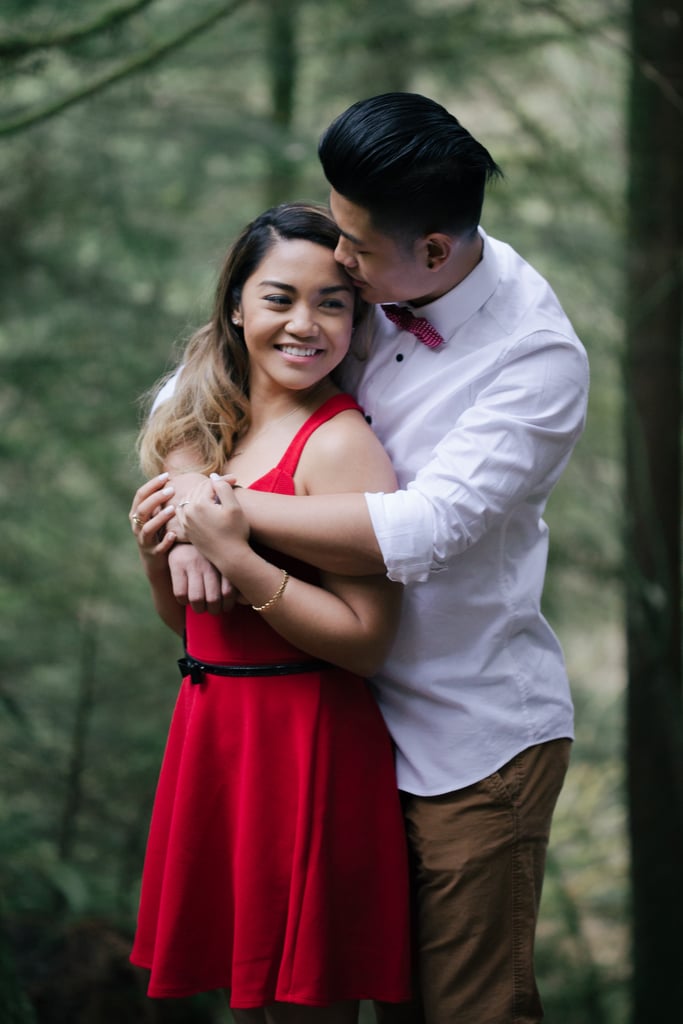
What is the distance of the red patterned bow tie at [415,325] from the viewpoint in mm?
1895

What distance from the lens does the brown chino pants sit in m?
1.89

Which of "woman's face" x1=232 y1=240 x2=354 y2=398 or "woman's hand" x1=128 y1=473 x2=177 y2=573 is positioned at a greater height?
"woman's face" x1=232 y1=240 x2=354 y2=398

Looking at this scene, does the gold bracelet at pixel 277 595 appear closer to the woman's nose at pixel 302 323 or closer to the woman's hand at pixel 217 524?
the woman's hand at pixel 217 524

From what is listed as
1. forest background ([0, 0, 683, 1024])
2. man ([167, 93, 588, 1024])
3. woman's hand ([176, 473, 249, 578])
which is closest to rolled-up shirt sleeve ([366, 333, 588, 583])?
man ([167, 93, 588, 1024])

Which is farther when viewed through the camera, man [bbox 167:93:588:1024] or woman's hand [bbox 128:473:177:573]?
woman's hand [bbox 128:473:177:573]

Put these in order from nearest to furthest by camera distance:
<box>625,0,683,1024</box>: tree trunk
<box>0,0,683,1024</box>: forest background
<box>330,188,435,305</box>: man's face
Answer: <box>330,188,435,305</box>: man's face
<box>625,0,683,1024</box>: tree trunk
<box>0,0,683,1024</box>: forest background

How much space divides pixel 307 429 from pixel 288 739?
22.4 inches

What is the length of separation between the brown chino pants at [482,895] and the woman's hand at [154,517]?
0.69 metres

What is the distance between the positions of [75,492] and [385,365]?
340cm

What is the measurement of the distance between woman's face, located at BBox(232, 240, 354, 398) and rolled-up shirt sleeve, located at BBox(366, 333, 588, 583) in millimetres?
281

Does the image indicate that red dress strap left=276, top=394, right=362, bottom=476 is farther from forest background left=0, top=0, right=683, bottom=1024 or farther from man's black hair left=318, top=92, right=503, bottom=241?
forest background left=0, top=0, right=683, bottom=1024

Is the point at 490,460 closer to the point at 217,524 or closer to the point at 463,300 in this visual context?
the point at 463,300

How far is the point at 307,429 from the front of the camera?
6.10ft

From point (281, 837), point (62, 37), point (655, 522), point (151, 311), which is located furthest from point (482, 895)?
point (151, 311)
